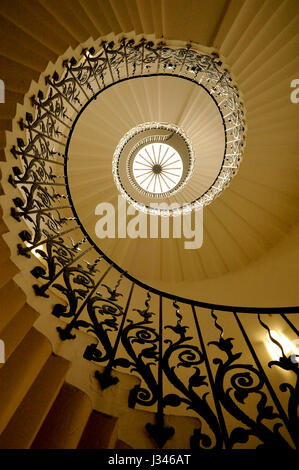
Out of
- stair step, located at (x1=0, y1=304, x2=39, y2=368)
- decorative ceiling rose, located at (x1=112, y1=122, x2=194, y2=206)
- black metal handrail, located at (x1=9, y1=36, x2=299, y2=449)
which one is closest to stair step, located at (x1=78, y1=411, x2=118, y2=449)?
black metal handrail, located at (x1=9, y1=36, x2=299, y2=449)

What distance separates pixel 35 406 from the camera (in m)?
1.52

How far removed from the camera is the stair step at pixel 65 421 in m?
1.42

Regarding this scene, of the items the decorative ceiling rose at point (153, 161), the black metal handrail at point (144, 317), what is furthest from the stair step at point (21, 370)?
the decorative ceiling rose at point (153, 161)

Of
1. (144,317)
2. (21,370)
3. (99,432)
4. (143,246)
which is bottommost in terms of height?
(99,432)

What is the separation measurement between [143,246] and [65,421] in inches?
224

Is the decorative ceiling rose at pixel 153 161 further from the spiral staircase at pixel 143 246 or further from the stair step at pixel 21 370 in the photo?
the stair step at pixel 21 370

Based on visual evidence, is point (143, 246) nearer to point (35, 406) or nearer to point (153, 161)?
point (153, 161)

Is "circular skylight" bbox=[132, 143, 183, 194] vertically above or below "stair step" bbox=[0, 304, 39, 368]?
above

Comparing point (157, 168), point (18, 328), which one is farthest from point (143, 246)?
point (18, 328)

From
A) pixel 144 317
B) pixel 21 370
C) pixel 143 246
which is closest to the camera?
pixel 21 370

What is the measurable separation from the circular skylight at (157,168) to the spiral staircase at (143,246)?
1.15 m

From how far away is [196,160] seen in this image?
8.38 meters

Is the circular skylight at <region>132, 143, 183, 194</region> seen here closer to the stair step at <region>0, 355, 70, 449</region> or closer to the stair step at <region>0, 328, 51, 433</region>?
the stair step at <region>0, 328, 51, 433</region>

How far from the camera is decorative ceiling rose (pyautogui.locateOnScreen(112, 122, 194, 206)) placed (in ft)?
25.6
